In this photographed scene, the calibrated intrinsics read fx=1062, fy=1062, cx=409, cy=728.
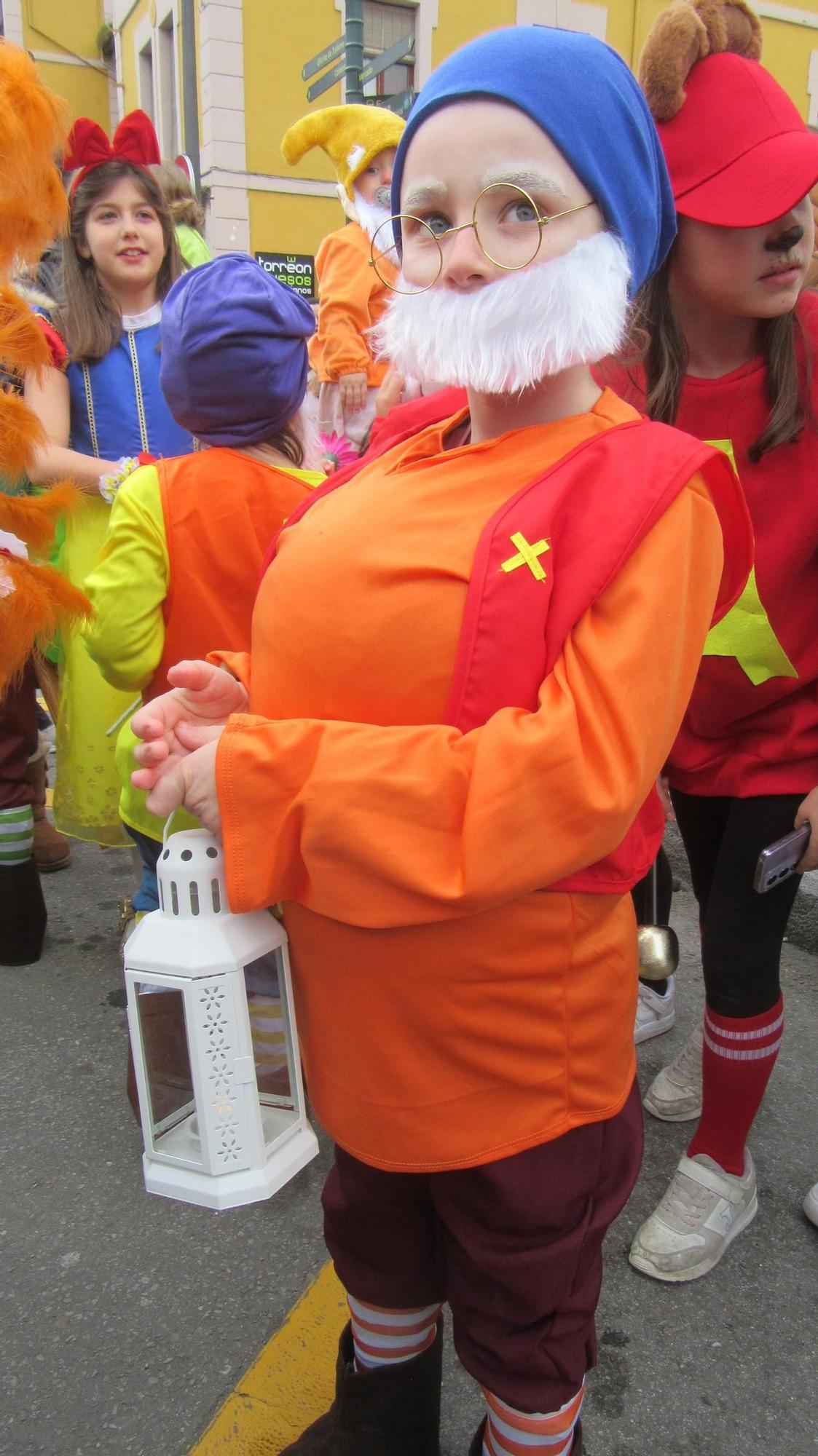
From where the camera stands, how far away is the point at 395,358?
3.81 feet

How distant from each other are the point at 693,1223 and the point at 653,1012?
28.9 inches

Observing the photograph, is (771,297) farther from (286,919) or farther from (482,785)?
(286,919)

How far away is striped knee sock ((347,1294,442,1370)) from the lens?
4.43 ft

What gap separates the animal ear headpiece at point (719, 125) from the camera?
57.8 inches

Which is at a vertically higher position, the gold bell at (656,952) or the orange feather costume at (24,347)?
the orange feather costume at (24,347)

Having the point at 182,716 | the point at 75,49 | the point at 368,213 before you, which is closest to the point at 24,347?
the point at 182,716

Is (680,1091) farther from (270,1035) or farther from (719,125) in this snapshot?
(719,125)

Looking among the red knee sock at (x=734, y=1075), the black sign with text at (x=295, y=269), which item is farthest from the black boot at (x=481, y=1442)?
the black sign with text at (x=295, y=269)

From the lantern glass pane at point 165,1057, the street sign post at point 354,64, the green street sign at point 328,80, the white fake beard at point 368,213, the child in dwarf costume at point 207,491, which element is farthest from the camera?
the green street sign at point 328,80

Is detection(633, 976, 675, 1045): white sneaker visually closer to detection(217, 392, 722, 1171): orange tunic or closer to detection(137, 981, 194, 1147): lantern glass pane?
detection(217, 392, 722, 1171): orange tunic

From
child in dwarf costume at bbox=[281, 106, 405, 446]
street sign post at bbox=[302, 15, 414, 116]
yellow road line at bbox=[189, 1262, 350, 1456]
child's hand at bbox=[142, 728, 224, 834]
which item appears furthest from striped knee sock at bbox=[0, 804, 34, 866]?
street sign post at bbox=[302, 15, 414, 116]

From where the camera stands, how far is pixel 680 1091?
234 centimetres

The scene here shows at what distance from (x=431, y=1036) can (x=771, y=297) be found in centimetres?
117

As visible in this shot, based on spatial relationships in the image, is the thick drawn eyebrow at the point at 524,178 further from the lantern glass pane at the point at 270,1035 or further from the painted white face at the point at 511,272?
the lantern glass pane at the point at 270,1035
